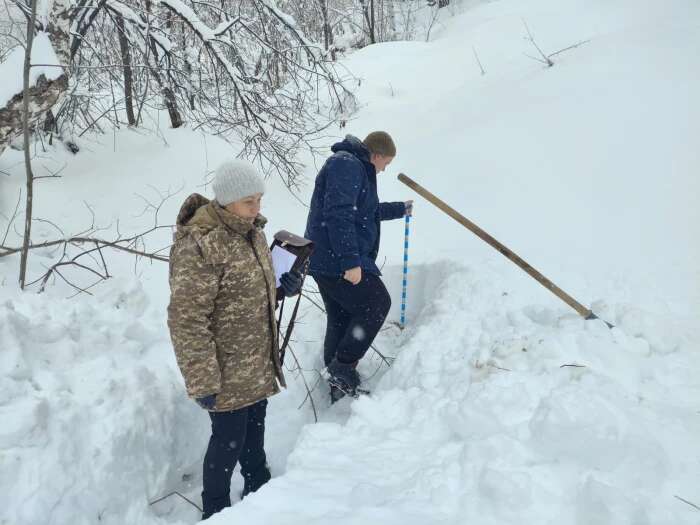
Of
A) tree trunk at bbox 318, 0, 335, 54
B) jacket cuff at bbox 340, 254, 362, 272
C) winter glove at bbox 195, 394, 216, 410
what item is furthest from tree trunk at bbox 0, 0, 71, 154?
tree trunk at bbox 318, 0, 335, 54

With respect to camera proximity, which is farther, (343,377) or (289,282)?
(343,377)

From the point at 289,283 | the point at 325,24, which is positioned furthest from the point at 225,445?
the point at 325,24

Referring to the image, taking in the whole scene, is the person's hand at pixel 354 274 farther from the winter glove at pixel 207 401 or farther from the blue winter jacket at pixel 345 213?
the winter glove at pixel 207 401

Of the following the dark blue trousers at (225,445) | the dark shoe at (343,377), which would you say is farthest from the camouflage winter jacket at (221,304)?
the dark shoe at (343,377)

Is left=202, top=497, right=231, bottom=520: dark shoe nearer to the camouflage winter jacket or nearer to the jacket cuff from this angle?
the camouflage winter jacket

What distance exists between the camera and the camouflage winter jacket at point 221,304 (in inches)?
81.9

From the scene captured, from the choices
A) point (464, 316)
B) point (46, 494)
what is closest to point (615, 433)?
point (464, 316)

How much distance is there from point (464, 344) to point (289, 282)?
57.2 inches

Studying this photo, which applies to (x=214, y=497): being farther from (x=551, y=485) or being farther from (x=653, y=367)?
(x=653, y=367)

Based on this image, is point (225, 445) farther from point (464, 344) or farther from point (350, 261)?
point (464, 344)

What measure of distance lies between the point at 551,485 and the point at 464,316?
179 centimetres

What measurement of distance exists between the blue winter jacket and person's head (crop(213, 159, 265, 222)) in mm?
902

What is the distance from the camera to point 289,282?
2592 millimetres

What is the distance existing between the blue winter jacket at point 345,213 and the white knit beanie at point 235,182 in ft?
3.08
